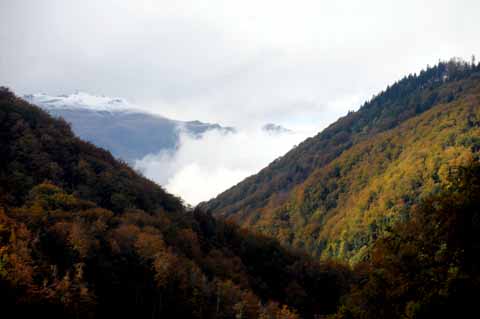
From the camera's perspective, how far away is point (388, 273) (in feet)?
131

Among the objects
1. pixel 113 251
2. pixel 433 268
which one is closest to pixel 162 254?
pixel 113 251

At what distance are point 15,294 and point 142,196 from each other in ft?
193

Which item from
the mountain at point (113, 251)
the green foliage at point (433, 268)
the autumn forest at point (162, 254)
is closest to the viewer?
the green foliage at point (433, 268)

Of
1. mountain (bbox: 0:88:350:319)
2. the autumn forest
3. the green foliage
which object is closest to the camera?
the green foliage

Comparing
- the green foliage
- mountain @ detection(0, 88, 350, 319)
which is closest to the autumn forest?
the green foliage

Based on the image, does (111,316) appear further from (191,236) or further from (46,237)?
(191,236)

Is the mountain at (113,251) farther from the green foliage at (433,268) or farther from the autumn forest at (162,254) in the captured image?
the green foliage at (433,268)

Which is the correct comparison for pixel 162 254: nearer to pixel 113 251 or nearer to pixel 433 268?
pixel 113 251

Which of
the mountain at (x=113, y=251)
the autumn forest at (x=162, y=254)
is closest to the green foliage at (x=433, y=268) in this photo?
the autumn forest at (x=162, y=254)

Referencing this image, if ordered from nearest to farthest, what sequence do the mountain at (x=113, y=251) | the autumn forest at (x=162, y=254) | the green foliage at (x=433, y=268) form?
the green foliage at (x=433, y=268) < the autumn forest at (x=162, y=254) < the mountain at (x=113, y=251)

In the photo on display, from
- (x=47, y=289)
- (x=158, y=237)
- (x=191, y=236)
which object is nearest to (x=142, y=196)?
(x=191, y=236)

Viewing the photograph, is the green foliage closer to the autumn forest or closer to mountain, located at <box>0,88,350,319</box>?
the autumn forest

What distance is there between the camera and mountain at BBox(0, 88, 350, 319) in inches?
2030

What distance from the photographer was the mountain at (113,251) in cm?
5156
